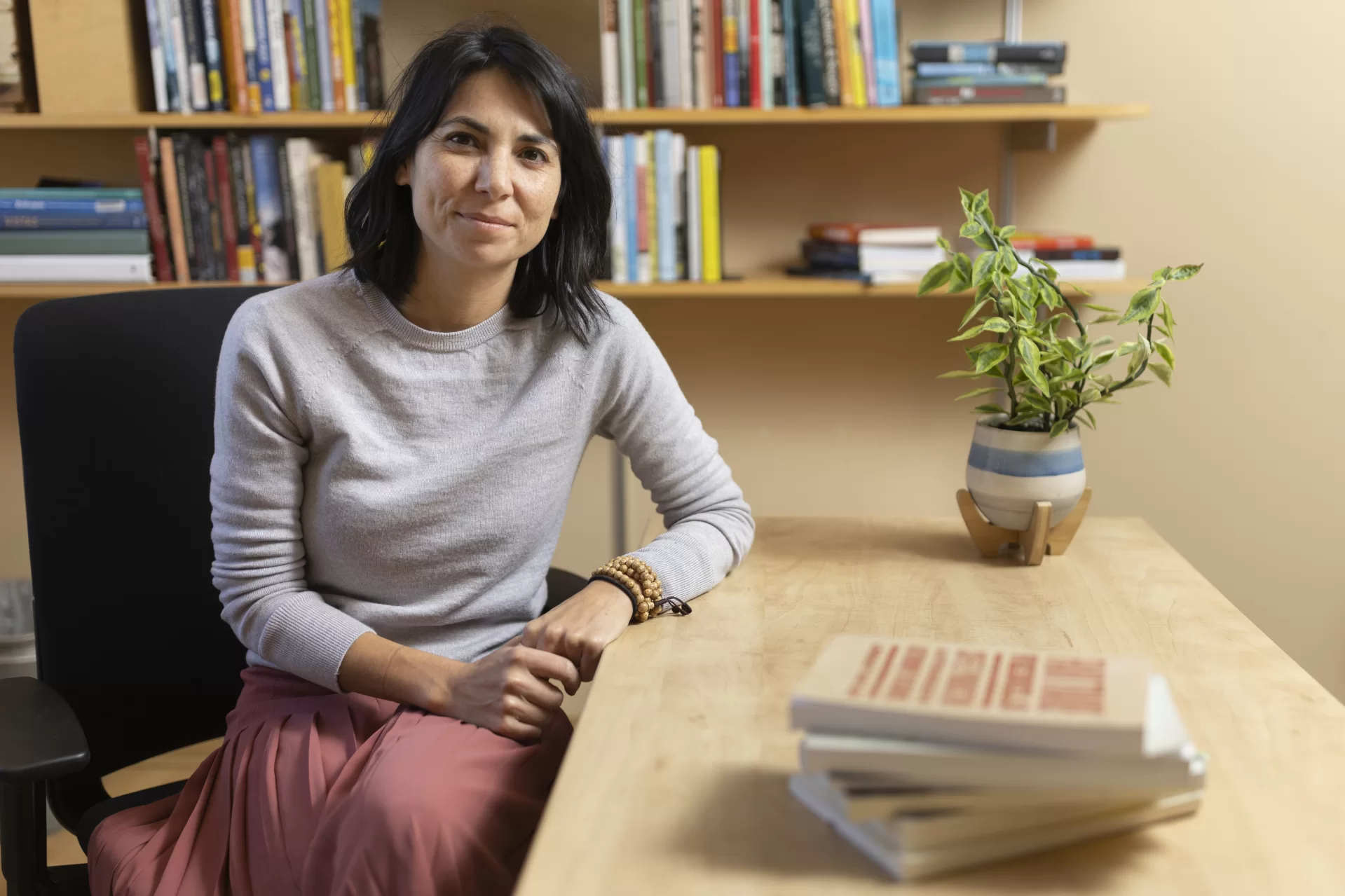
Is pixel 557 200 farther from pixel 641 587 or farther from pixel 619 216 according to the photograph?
pixel 619 216

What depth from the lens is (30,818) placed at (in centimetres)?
110

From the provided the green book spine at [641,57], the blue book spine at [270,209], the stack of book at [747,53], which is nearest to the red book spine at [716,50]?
the stack of book at [747,53]

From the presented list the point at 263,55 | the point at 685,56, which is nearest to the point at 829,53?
the point at 685,56

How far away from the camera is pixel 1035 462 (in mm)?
1352

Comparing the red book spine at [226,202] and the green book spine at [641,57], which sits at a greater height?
the green book spine at [641,57]

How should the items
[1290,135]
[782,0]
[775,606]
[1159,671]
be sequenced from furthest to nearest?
[1290,135], [782,0], [775,606], [1159,671]

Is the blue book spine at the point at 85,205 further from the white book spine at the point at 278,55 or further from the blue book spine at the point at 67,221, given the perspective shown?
the white book spine at the point at 278,55

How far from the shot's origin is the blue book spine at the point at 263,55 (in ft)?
6.68

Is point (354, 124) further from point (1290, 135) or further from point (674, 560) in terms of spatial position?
point (1290, 135)

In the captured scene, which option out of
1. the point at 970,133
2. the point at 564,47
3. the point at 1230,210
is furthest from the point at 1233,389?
the point at 564,47

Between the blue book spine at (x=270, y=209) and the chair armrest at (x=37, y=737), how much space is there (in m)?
1.09

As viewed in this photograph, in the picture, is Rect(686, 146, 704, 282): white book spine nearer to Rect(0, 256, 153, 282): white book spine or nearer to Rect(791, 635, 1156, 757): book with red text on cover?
Rect(0, 256, 153, 282): white book spine

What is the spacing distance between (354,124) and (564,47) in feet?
1.46

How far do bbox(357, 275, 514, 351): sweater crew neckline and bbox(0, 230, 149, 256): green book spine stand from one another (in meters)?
0.98
